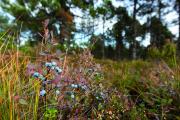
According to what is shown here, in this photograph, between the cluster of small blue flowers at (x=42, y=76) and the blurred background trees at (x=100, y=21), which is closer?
the cluster of small blue flowers at (x=42, y=76)

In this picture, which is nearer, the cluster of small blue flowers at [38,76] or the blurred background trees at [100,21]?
the cluster of small blue flowers at [38,76]

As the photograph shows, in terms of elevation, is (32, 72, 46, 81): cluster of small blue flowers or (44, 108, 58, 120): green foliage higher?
(32, 72, 46, 81): cluster of small blue flowers

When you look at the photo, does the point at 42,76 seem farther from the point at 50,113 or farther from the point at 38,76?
the point at 50,113

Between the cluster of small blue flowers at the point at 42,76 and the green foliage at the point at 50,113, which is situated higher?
the cluster of small blue flowers at the point at 42,76

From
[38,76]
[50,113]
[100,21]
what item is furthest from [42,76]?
Result: [100,21]

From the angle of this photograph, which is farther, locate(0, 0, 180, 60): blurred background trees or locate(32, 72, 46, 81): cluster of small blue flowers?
locate(0, 0, 180, 60): blurred background trees

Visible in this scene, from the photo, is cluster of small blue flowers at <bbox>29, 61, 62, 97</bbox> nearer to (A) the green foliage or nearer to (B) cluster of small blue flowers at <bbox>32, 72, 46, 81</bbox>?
(B) cluster of small blue flowers at <bbox>32, 72, 46, 81</bbox>

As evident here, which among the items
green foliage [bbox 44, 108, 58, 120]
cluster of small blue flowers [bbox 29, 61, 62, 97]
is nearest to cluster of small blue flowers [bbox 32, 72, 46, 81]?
cluster of small blue flowers [bbox 29, 61, 62, 97]

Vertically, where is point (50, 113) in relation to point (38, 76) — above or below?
below

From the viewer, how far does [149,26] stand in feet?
103

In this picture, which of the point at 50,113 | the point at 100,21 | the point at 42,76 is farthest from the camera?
the point at 100,21

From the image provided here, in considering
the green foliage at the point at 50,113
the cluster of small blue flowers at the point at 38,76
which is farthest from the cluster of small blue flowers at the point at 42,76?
the green foliage at the point at 50,113

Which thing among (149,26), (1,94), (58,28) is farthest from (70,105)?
(149,26)

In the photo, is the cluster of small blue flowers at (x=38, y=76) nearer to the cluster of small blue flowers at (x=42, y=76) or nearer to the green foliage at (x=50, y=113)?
the cluster of small blue flowers at (x=42, y=76)
